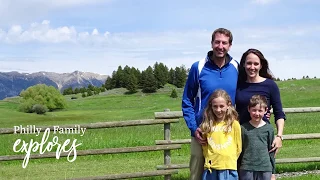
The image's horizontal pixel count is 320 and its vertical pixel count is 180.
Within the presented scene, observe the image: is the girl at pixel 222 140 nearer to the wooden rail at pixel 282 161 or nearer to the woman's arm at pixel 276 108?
the woman's arm at pixel 276 108

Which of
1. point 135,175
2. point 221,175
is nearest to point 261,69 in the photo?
point 221,175

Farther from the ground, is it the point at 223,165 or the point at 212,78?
the point at 212,78

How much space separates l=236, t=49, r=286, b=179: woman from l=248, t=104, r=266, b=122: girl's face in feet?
0.31

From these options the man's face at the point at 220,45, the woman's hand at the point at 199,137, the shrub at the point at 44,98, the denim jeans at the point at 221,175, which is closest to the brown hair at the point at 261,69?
the man's face at the point at 220,45

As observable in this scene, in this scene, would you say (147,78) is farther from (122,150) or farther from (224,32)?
(224,32)

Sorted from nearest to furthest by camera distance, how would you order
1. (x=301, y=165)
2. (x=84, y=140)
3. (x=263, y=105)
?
(x=263, y=105) → (x=301, y=165) → (x=84, y=140)

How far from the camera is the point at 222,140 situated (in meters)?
4.88

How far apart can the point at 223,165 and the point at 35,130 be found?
3852 mm

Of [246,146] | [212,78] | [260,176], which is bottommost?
[260,176]

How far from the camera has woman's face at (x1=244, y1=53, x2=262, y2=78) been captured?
4816mm

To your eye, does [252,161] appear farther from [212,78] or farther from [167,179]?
[167,179]

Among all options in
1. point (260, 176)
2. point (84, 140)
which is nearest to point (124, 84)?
point (84, 140)

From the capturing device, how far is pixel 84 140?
13.2 meters

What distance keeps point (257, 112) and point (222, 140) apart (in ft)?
1.52
